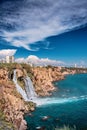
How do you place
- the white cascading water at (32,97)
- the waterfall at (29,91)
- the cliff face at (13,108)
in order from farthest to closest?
the waterfall at (29,91)
the white cascading water at (32,97)
the cliff face at (13,108)

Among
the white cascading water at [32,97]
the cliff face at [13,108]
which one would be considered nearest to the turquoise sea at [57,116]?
Answer: the cliff face at [13,108]

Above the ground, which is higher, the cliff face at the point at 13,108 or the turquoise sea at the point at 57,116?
the cliff face at the point at 13,108

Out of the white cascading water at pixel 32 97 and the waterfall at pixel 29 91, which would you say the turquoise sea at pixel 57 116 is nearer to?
the white cascading water at pixel 32 97

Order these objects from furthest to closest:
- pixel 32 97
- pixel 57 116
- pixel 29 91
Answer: pixel 29 91, pixel 32 97, pixel 57 116

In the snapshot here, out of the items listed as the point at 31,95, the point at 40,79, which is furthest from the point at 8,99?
the point at 40,79

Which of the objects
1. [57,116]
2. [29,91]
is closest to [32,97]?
[29,91]

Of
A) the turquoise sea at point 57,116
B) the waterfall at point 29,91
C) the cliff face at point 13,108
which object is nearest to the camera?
the cliff face at point 13,108

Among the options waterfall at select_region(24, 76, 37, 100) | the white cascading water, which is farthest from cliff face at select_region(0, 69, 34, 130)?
waterfall at select_region(24, 76, 37, 100)

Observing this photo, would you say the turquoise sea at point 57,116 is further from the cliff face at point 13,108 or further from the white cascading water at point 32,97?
the white cascading water at point 32,97

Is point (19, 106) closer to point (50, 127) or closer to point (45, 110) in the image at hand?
point (45, 110)

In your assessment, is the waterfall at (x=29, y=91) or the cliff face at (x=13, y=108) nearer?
the cliff face at (x=13, y=108)

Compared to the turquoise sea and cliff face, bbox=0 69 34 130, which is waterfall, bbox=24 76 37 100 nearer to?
the turquoise sea

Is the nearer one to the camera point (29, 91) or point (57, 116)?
point (57, 116)

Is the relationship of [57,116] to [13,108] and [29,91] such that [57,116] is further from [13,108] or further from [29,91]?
[29,91]
